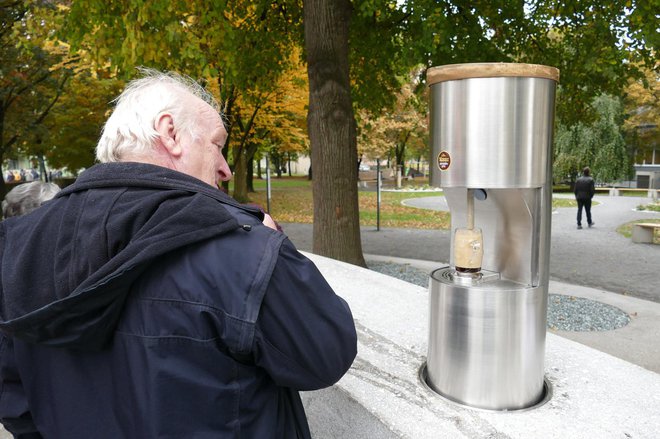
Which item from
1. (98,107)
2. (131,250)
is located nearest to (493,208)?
(131,250)

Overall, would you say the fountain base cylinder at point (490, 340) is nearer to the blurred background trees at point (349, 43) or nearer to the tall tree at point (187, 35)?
the blurred background trees at point (349, 43)

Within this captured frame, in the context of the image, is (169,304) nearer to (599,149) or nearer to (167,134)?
(167,134)

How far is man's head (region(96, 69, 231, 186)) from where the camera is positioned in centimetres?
137

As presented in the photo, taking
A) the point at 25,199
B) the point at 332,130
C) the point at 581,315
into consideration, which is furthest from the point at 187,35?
the point at 581,315

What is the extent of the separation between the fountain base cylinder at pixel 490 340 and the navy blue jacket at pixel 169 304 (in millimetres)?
1123

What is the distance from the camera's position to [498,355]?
227 cm

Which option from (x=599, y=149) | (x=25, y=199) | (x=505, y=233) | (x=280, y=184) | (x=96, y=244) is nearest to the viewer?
(x=96, y=244)

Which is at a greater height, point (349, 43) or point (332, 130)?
point (349, 43)

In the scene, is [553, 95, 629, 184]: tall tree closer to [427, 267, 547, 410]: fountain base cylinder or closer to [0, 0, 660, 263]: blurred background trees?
[0, 0, 660, 263]: blurred background trees

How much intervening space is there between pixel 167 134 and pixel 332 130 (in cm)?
541

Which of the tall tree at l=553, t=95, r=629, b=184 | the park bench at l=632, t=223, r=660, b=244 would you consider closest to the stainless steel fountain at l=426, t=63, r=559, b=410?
the park bench at l=632, t=223, r=660, b=244

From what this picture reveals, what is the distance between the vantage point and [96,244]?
3.80 ft

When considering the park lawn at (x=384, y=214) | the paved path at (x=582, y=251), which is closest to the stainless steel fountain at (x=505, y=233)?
the paved path at (x=582, y=251)

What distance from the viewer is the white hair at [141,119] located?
4.49ft
